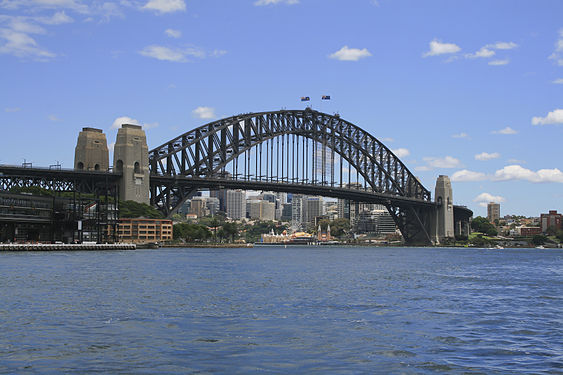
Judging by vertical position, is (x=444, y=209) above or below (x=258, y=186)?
below

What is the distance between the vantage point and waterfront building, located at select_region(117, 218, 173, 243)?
111 m

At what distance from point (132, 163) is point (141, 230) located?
10488 mm

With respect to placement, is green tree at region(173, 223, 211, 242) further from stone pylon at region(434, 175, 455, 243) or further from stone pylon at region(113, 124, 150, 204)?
Result: stone pylon at region(434, 175, 455, 243)

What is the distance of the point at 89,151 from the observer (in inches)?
4636

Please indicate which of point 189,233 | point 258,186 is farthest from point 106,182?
point 189,233

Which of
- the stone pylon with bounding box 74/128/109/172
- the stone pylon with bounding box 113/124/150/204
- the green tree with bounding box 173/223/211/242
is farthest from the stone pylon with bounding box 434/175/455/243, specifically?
the stone pylon with bounding box 74/128/109/172

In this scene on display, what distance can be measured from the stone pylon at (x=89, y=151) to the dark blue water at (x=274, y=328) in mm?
80991

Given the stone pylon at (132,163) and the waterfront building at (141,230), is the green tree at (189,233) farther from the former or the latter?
the stone pylon at (132,163)

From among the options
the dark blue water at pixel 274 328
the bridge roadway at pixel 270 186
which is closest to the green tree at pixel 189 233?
the bridge roadway at pixel 270 186

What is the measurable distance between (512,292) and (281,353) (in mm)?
22359

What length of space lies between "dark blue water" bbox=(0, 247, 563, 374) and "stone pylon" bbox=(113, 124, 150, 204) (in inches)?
2935

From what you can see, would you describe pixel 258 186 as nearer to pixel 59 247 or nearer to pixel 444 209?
pixel 59 247

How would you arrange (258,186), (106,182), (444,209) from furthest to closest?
(444,209), (258,186), (106,182)

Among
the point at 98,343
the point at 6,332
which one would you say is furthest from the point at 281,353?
the point at 6,332
